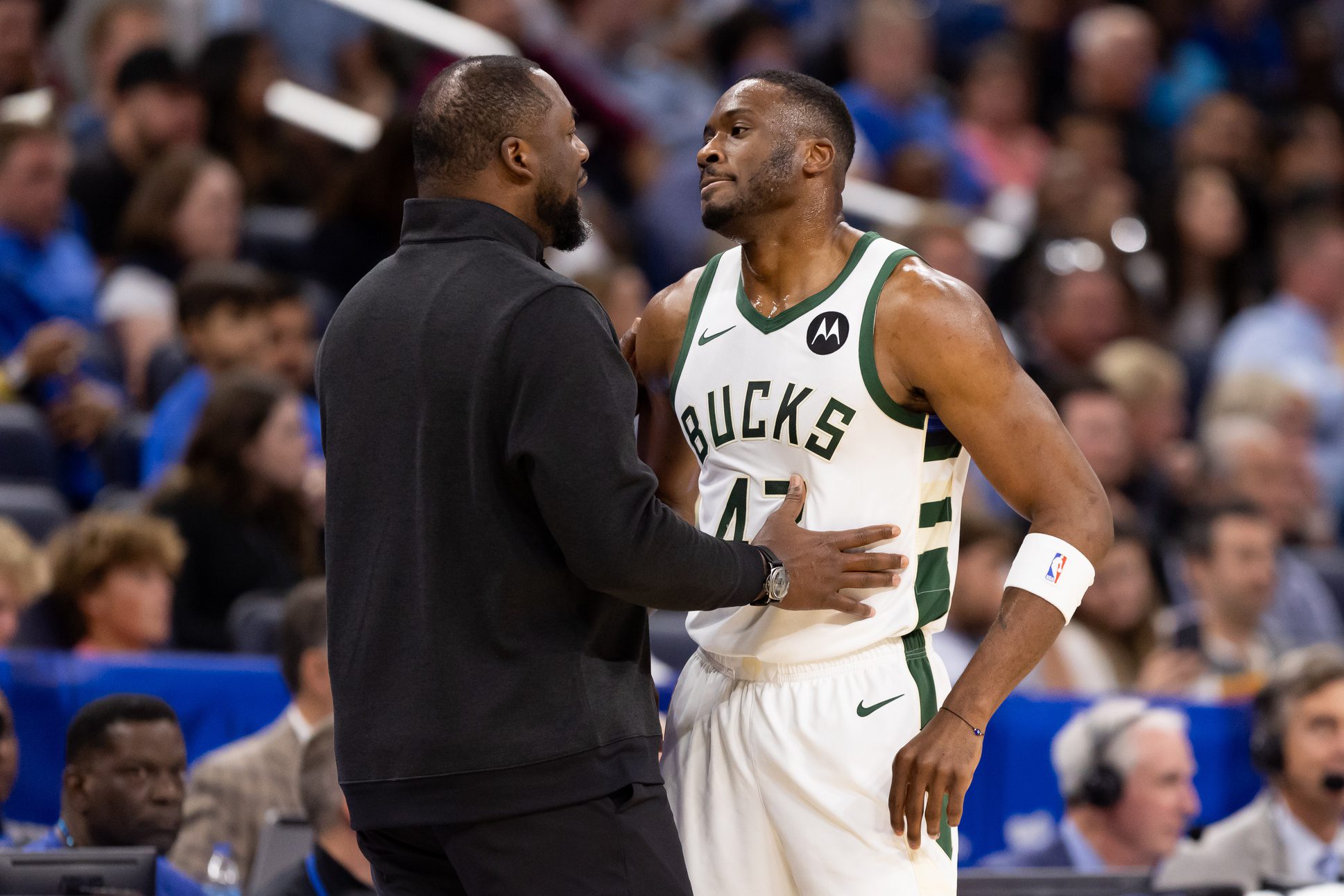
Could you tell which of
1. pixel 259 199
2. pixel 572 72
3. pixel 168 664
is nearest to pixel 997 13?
pixel 572 72

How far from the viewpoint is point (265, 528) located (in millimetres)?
6301

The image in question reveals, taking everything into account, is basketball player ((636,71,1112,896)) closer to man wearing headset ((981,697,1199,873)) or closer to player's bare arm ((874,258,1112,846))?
player's bare arm ((874,258,1112,846))

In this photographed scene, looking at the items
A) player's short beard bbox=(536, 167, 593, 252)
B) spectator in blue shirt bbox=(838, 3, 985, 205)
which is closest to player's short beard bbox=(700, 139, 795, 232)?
player's short beard bbox=(536, 167, 593, 252)

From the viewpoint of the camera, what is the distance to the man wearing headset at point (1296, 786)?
5.25 meters

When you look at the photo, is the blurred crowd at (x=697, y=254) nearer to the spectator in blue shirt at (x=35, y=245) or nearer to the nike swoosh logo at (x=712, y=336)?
the spectator in blue shirt at (x=35, y=245)

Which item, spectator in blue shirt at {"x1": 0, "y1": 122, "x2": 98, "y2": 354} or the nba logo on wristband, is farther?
spectator in blue shirt at {"x1": 0, "y1": 122, "x2": 98, "y2": 354}

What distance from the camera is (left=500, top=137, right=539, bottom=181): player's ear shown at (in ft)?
9.79

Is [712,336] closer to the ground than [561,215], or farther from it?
closer to the ground

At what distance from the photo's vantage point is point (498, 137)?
2984 mm

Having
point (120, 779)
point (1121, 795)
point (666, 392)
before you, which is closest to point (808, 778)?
point (666, 392)

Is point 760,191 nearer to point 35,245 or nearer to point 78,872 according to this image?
point 78,872

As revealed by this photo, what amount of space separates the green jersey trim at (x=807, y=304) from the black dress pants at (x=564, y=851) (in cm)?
90

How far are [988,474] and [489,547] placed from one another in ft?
3.01

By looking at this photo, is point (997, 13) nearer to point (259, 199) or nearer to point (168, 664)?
point (259, 199)
